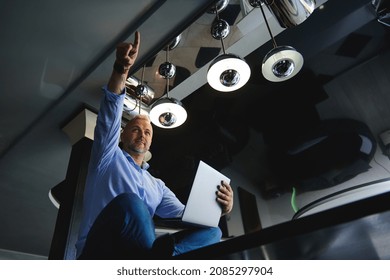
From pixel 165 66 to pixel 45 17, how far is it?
0.71 meters

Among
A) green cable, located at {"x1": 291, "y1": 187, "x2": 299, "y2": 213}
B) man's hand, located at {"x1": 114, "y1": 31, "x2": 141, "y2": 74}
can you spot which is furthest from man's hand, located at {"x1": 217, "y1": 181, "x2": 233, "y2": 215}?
green cable, located at {"x1": 291, "y1": 187, "x2": 299, "y2": 213}

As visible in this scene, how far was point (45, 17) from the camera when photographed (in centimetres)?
166

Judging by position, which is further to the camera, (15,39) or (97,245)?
(15,39)

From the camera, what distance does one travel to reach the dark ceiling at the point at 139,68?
67.0 inches

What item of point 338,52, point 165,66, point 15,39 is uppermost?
point 338,52

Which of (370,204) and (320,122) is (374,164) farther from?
(370,204)

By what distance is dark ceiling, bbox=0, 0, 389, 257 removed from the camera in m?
1.70

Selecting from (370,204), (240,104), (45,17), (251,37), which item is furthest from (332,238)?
(240,104)

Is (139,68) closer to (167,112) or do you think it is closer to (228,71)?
(167,112)

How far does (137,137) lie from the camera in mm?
1547

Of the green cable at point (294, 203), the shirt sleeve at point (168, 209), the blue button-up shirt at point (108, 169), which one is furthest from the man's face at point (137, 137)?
the green cable at point (294, 203)

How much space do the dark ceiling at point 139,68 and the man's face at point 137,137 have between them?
→ 1.85 ft

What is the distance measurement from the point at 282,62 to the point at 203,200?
873 mm

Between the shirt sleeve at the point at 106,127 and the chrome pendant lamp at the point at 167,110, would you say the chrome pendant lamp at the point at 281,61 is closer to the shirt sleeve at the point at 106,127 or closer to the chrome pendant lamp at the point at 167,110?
the chrome pendant lamp at the point at 167,110
